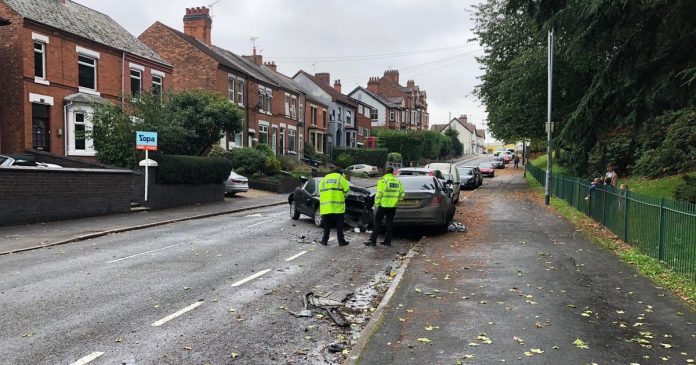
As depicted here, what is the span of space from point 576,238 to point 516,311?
22.3 feet

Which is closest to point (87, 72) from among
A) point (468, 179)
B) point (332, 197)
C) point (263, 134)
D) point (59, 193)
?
point (59, 193)

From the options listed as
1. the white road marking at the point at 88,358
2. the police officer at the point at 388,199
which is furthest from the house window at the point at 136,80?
the white road marking at the point at 88,358

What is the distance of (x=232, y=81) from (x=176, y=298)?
31.4 metres

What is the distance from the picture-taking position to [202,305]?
675 cm

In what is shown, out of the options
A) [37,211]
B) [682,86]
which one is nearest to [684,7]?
[682,86]

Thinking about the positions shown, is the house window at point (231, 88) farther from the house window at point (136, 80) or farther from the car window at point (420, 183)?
the car window at point (420, 183)

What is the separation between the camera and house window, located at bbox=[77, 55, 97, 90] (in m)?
24.8

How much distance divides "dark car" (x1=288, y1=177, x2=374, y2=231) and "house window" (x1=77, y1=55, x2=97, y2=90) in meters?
14.8

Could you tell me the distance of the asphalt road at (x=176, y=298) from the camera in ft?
16.8

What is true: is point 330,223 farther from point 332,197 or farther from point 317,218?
point 317,218

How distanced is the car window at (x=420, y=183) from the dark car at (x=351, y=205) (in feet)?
4.58

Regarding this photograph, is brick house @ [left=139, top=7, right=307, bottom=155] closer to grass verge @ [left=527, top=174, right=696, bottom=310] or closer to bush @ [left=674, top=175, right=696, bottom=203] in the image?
grass verge @ [left=527, top=174, right=696, bottom=310]

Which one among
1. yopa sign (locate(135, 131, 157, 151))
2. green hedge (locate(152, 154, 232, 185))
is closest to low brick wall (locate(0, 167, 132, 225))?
yopa sign (locate(135, 131, 157, 151))

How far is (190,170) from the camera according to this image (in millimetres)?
21000
